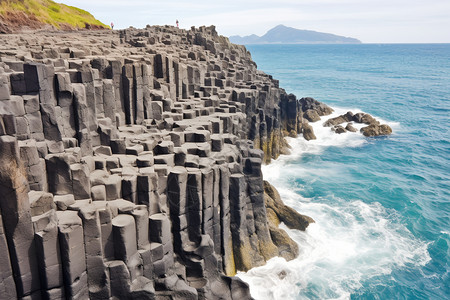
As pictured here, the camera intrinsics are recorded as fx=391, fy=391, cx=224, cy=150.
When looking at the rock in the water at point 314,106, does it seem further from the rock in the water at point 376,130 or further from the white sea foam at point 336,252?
the white sea foam at point 336,252

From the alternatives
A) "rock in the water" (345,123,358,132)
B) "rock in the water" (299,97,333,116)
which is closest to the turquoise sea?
"rock in the water" (345,123,358,132)

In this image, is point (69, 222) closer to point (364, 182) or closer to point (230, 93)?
point (230, 93)

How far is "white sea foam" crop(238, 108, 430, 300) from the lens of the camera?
58.9 ft

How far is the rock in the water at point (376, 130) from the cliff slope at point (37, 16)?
43475mm

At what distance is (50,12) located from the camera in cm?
6488

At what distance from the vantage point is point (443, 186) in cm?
3191

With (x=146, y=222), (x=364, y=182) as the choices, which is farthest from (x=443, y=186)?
(x=146, y=222)

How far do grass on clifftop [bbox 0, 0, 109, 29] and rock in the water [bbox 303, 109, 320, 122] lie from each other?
130 feet

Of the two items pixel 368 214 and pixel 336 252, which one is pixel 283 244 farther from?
pixel 368 214

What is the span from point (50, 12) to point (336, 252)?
62.7 metres

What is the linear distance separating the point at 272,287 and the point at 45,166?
10863mm

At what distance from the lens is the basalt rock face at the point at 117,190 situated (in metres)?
11.0

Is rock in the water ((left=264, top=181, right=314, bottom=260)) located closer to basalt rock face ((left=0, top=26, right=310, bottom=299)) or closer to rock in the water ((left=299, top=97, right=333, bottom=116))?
basalt rock face ((left=0, top=26, right=310, bottom=299))

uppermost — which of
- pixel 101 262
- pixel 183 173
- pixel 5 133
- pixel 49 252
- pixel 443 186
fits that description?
pixel 5 133
